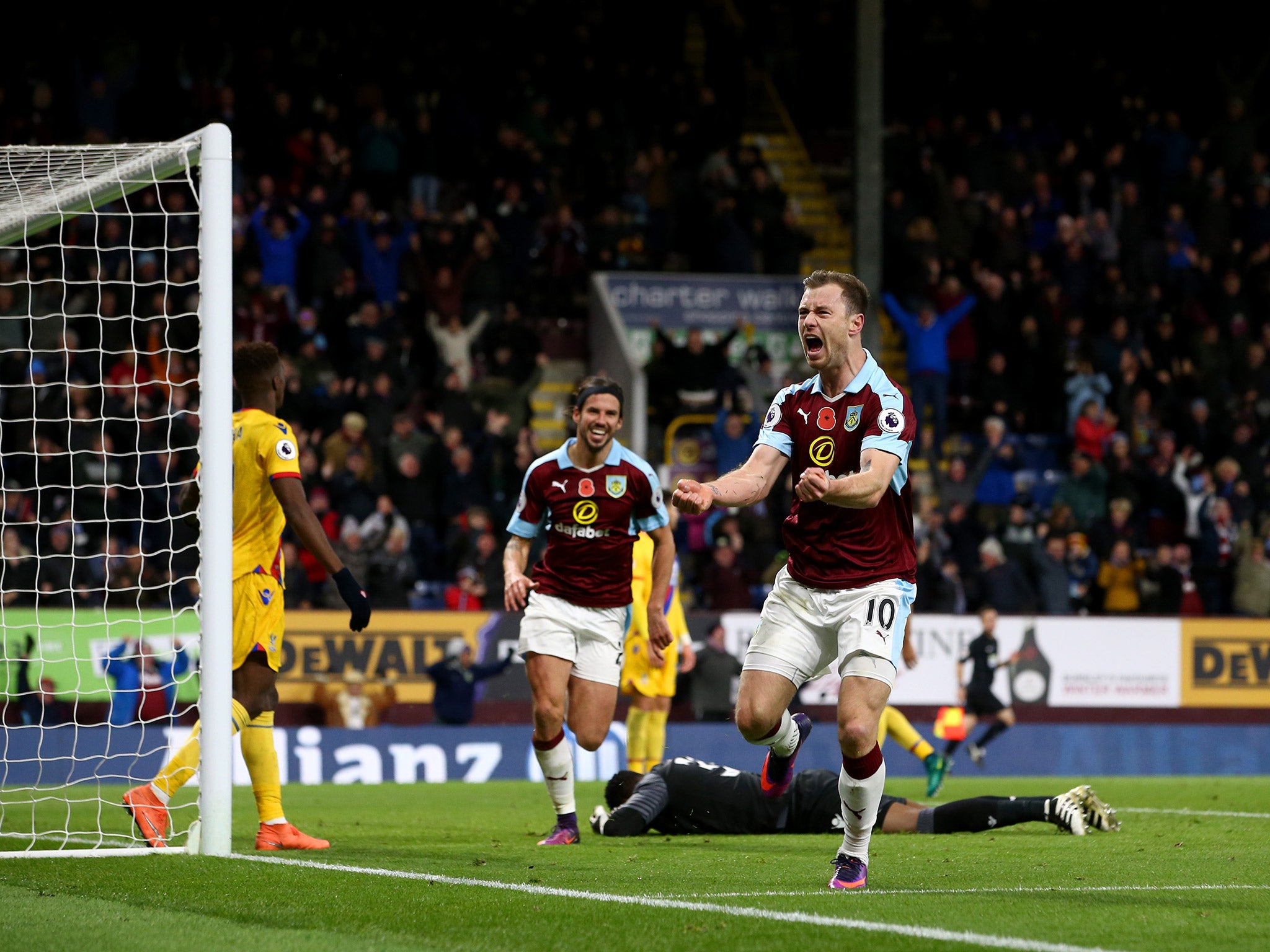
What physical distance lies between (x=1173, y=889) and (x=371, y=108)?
1651cm

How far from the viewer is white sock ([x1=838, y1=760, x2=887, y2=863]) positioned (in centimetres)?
634

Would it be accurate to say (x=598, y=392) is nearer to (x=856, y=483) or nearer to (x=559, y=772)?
(x=559, y=772)

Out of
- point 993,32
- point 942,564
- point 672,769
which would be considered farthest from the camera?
point 993,32

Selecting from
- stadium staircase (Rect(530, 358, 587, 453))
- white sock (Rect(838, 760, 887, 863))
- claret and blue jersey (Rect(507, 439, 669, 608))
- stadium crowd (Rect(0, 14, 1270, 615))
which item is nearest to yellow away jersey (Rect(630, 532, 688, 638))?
claret and blue jersey (Rect(507, 439, 669, 608))

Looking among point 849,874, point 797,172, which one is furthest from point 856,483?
point 797,172

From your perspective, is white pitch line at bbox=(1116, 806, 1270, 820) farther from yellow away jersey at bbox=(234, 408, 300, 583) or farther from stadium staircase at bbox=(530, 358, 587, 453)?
stadium staircase at bbox=(530, 358, 587, 453)

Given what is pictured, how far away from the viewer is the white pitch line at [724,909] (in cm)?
475

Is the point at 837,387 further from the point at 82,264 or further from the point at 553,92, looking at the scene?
the point at 553,92

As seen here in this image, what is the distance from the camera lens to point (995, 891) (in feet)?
Answer: 20.4

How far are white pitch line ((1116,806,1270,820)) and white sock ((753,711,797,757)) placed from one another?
4.56 m

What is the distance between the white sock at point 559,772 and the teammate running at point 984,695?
8976 millimetres

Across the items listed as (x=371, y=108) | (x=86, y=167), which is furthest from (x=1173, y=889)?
(x=371, y=108)

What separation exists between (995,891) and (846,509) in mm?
1471

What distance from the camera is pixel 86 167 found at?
8359 millimetres
